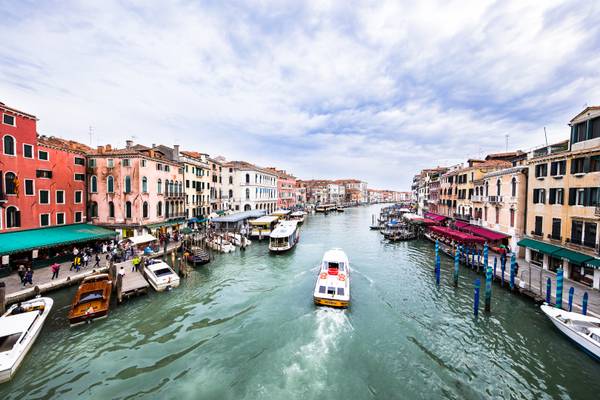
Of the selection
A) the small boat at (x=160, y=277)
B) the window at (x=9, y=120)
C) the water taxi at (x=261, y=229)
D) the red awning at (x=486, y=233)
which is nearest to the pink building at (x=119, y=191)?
the window at (x=9, y=120)

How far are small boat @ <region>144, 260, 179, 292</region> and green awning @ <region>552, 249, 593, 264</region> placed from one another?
2817cm

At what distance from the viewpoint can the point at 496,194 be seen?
92.9 ft

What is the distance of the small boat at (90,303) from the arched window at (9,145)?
43.4 feet

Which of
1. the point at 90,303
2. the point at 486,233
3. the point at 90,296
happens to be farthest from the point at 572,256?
the point at 90,296

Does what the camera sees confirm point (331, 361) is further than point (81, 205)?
No

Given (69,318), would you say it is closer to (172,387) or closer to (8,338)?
(8,338)

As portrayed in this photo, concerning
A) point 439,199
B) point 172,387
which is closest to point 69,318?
point 172,387

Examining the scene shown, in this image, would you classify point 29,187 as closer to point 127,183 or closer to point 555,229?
Result: point 127,183

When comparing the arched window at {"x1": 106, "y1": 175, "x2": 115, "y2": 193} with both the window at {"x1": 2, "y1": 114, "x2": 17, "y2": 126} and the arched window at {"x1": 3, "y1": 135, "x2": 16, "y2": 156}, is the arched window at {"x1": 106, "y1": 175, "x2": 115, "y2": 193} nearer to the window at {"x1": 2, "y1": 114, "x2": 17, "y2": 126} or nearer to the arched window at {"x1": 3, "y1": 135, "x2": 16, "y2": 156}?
the arched window at {"x1": 3, "y1": 135, "x2": 16, "y2": 156}

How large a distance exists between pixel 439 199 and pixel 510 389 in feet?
143

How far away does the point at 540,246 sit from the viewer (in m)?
20.5

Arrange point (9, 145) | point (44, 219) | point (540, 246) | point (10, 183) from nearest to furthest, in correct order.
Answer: point (9, 145) < point (10, 183) < point (540, 246) < point (44, 219)

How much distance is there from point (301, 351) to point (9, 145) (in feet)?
88.8

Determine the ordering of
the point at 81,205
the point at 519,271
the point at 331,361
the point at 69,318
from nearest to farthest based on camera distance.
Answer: the point at 331,361, the point at 69,318, the point at 519,271, the point at 81,205
